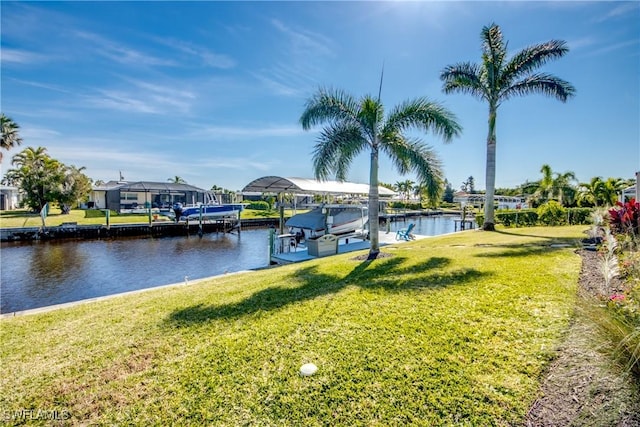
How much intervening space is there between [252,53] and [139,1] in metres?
5.12

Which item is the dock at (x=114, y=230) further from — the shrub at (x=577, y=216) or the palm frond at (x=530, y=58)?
the shrub at (x=577, y=216)

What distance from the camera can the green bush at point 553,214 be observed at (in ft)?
62.0

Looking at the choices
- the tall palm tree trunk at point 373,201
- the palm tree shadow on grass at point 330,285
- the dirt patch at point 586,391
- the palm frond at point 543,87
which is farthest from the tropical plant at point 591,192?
the dirt patch at point 586,391

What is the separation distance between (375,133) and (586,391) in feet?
29.8

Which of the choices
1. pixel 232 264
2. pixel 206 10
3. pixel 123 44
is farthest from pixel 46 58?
pixel 232 264

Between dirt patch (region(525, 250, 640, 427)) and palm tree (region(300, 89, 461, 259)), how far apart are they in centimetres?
730

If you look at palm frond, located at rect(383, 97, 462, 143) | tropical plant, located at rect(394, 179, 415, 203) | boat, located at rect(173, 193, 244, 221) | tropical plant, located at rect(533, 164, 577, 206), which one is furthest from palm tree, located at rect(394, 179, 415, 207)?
palm frond, located at rect(383, 97, 462, 143)

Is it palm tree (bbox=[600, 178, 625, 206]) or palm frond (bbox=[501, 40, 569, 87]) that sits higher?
palm frond (bbox=[501, 40, 569, 87])

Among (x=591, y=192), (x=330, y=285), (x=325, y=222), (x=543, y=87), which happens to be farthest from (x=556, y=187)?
(x=330, y=285)

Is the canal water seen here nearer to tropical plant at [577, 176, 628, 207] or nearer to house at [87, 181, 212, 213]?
house at [87, 181, 212, 213]

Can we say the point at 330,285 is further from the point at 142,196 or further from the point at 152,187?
the point at 142,196

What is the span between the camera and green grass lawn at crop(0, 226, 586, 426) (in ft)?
9.69

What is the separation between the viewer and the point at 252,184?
19.6 m

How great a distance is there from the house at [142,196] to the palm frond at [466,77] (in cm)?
3794
